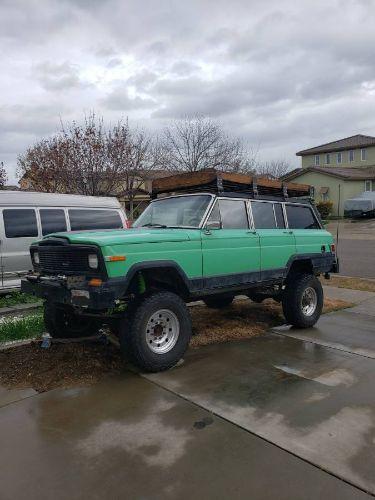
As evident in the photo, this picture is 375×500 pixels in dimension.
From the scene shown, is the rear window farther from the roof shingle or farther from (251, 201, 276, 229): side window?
the roof shingle

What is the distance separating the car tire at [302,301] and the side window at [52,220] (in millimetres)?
4611

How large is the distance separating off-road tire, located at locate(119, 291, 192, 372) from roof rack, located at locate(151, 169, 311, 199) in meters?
1.68

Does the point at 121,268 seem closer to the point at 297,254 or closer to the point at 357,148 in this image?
the point at 297,254

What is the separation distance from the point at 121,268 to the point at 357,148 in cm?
5199

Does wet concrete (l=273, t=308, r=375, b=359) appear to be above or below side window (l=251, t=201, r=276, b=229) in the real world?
below

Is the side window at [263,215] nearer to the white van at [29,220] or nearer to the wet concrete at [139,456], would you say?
Answer: the wet concrete at [139,456]

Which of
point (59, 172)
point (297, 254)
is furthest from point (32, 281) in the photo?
point (59, 172)

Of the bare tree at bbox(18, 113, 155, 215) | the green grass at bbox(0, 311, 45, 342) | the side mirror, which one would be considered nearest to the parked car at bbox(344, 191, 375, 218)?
the bare tree at bbox(18, 113, 155, 215)

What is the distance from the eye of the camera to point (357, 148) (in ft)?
167

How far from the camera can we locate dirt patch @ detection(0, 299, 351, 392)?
15.1 ft

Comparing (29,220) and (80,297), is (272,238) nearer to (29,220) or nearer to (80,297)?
(80,297)

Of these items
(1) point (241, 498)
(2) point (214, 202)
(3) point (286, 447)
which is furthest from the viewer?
(2) point (214, 202)

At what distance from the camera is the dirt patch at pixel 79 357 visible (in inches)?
182

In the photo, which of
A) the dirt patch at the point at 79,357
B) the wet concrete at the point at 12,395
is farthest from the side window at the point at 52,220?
the wet concrete at the point at 12,395
